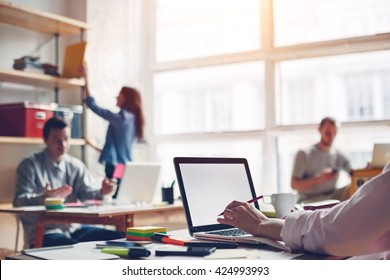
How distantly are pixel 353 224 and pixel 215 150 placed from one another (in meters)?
3.77

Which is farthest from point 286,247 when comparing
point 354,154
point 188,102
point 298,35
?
point 188,102

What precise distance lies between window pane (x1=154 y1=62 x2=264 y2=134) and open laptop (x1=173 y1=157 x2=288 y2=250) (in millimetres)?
2926

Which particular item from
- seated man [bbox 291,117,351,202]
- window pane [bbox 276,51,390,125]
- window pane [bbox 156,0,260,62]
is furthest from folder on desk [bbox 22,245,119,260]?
window pane [bbox 156,0,260,62]

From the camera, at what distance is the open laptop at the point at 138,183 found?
3.00m

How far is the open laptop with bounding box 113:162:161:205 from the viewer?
9.85ft

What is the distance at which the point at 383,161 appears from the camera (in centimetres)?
335

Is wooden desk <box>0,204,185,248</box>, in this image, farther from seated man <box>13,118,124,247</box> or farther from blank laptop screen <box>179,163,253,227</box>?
blank laptop screen <box>179,163,253,227</box>

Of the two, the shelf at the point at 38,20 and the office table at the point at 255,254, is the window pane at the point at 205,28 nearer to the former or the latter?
the shelf at the point at 38,20

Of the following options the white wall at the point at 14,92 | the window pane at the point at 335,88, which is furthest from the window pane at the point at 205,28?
the white wall at the point at 14,92

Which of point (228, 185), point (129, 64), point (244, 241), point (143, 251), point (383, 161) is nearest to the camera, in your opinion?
point (143, 251)

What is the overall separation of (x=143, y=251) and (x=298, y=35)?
3.54 meters

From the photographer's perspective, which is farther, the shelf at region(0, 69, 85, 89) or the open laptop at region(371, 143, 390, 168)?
the shelf at region(0, 69, 85, 89)

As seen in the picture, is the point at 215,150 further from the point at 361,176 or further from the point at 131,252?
the point at 131,252
